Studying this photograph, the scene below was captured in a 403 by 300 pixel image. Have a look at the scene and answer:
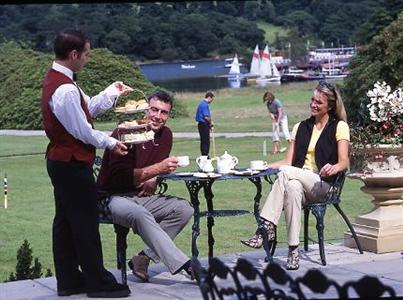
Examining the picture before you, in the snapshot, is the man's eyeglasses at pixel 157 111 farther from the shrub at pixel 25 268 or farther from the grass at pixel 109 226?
the grass at pixel 109 226

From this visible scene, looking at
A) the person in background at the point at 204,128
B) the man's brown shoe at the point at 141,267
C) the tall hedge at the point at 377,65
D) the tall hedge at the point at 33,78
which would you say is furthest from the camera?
the tall hedge at the point at 33,78

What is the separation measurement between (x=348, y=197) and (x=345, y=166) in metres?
7.02

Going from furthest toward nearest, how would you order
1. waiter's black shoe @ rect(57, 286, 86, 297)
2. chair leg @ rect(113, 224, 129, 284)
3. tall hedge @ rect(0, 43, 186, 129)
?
1. tall hedge @ rect(0, 43, 186, 129)
2. chair leg @ rect(113, 224, 129, 284)
3. waiter's black shoe @ rect(57, 286, 86, 297)

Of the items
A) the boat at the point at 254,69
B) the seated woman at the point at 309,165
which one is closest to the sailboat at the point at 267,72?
the boat at the point at 254,69

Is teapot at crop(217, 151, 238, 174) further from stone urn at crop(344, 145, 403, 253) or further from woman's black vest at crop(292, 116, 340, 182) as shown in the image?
stone urn at crop(344, 145, 403, 253)

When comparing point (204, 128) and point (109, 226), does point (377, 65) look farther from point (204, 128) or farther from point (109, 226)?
point (109, 226)

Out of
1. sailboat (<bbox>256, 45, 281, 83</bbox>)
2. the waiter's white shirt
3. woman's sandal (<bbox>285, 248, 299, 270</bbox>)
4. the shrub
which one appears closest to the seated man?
the waiter's white shirt

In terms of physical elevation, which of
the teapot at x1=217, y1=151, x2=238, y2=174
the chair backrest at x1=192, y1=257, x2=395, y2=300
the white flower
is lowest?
the teapot at x1=217, y1=151, x2=238, y2=174

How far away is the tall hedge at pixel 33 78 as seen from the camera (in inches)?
1630

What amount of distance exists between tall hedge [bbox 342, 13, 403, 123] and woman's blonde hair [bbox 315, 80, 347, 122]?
761 inches

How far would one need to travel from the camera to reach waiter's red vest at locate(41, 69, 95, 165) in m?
6.01

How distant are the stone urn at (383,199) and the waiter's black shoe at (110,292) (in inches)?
96.8

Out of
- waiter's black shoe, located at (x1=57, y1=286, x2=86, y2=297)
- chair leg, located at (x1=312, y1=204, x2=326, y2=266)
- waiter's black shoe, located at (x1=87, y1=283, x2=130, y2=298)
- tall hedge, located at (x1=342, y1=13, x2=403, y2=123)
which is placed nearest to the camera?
waiter's black shoe, located at (x1=87, y1=283, x2=130, y2=298)

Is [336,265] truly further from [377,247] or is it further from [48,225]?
[48,225]
